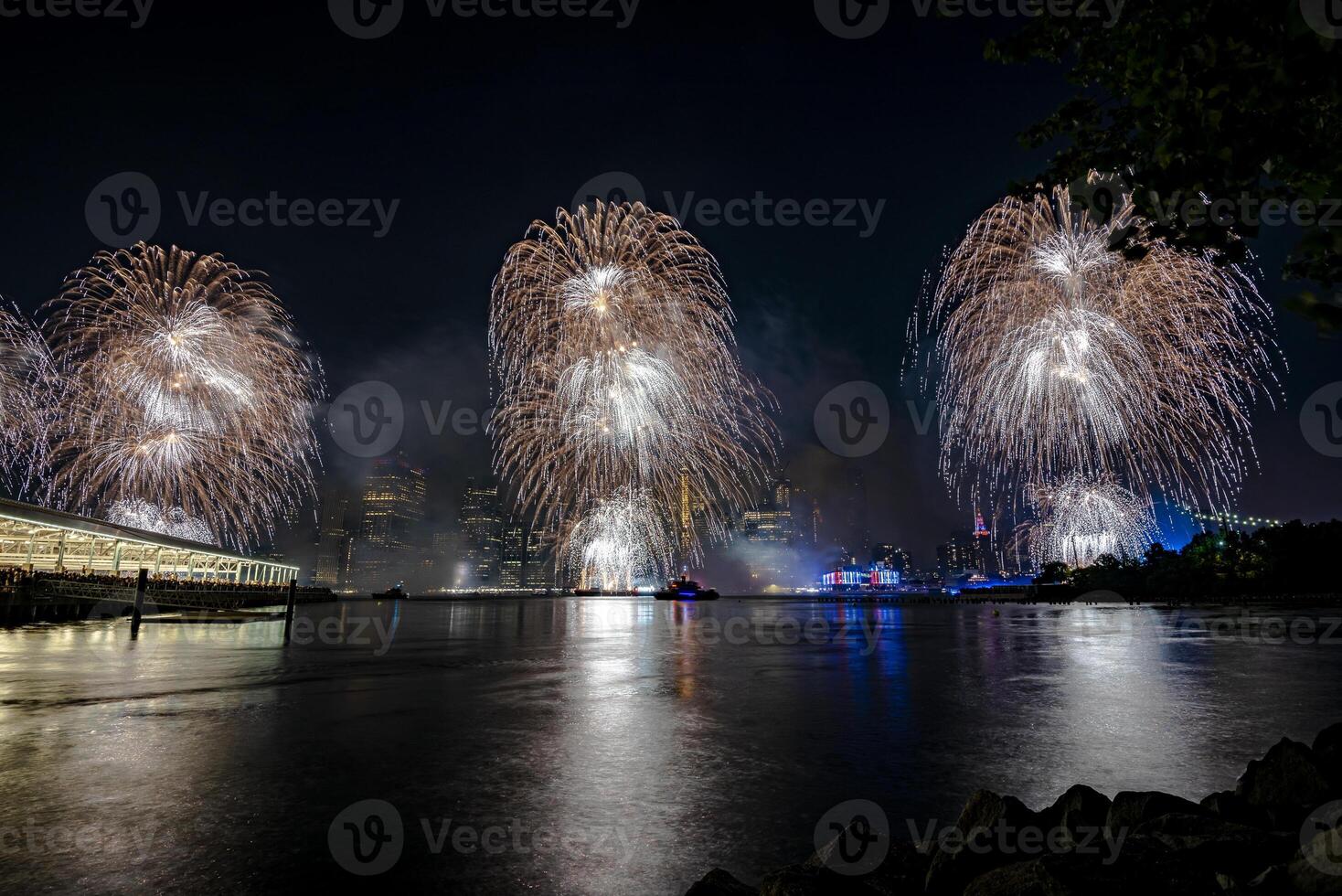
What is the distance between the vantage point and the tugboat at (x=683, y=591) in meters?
136

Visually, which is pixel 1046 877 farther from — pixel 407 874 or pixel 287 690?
pixel 287 690

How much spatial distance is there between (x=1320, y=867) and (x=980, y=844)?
76.0 inches

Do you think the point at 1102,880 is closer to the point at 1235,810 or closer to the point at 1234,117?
A: the point at 1235,810

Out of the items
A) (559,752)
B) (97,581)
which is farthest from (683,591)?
(559,752)

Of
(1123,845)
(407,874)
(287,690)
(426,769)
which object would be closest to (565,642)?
(287,690)

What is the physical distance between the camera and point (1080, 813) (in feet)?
19.0

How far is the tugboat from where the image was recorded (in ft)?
445

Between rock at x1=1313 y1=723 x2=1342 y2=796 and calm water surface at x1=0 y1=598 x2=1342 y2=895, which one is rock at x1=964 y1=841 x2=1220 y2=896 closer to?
calm water surface at x1=0 y1=598 x2=1342 y2=895

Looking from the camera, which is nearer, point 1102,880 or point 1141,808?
point 1102,880

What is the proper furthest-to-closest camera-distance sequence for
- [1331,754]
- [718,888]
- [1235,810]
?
[1331,754] < [1235,810] < [718,888]

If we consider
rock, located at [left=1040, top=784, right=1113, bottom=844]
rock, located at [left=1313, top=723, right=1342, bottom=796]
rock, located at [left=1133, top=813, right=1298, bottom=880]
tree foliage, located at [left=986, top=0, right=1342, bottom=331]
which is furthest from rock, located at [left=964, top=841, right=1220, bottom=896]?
tree foliage, located at [left=986, top=0, right=1342, bottom=331]

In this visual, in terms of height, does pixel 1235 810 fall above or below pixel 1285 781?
below

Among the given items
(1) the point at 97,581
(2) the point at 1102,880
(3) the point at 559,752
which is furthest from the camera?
(1) the point at 97,581

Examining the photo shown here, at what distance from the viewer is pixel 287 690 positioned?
15.1 meters
